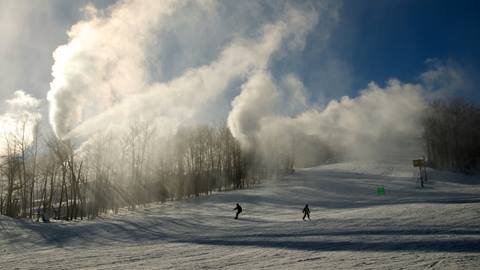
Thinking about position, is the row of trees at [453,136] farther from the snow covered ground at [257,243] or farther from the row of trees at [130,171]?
the snow covered ground at [257,243]

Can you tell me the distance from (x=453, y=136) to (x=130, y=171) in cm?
7283

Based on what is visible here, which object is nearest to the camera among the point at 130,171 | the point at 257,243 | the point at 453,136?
the point at 257,243

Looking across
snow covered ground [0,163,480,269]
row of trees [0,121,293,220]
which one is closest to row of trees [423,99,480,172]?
row of trees [0,121,293,220]

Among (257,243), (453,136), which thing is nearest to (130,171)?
(257,243)

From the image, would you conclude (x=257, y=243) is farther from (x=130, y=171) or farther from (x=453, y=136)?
(x=453, y=136)

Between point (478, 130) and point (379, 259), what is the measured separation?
283 ft

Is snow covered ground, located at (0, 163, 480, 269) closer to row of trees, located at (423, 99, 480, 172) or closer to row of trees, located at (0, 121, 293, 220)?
row of trees, located at (0, 121, 293, 220)

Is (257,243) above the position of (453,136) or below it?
below

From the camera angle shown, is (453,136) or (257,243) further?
(453,136)

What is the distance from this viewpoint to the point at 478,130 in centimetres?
8119

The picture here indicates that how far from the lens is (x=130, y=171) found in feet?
202

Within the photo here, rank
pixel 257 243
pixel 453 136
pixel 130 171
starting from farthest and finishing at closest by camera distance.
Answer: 1. pixel 453 136
2. pixel 130 171
3. pixel 257 243

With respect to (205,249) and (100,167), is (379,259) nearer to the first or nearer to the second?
(205,249)

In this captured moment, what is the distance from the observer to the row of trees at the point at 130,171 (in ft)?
149
